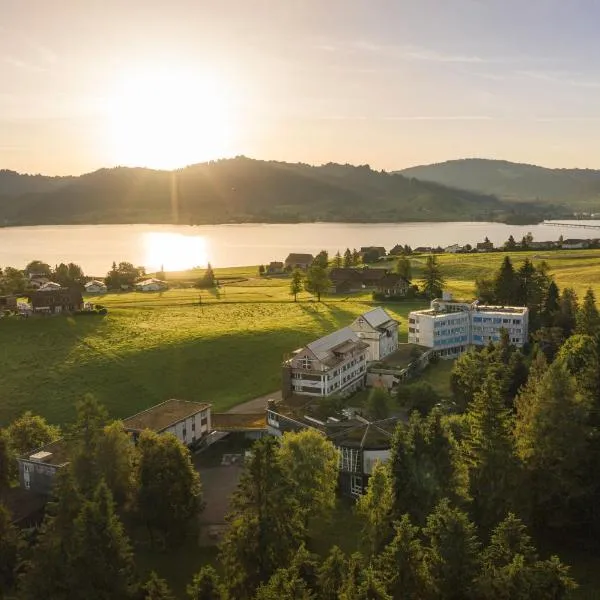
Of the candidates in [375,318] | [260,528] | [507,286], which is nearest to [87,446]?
[260,528]

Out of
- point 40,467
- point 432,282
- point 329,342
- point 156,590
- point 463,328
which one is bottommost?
point 40,467

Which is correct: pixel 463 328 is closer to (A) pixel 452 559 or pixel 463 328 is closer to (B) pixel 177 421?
(B) pixel 177 421

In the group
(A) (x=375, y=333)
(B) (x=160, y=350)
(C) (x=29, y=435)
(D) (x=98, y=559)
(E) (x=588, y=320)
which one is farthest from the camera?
(B) (x=160, y=350)

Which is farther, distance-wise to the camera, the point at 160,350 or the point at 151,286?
the point at 151,286

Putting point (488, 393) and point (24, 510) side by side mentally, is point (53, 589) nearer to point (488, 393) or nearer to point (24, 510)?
point (24, 510)

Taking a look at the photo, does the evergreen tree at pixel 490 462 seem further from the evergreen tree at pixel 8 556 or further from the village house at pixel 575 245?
the village house at pixel 575 245

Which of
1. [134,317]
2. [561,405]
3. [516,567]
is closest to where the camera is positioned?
[516,567]

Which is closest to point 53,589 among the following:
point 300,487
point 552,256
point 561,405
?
point 300,487
